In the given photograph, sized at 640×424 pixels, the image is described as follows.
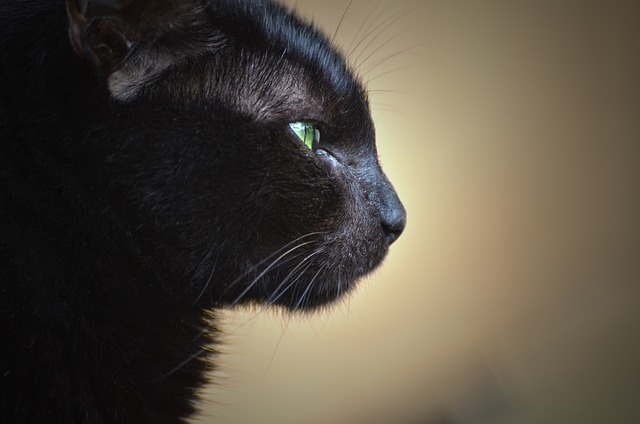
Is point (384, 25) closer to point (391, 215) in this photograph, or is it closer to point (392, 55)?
point (392, 55)

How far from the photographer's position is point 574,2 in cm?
81

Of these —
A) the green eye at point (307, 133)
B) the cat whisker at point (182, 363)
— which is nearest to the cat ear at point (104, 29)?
the green eye at point (307, 133)

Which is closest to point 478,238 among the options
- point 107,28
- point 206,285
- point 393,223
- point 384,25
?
point 393,223

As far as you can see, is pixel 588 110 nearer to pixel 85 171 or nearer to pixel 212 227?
pixel 212 227

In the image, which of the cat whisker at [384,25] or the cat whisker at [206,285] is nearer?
the cat whisker at [206,285]

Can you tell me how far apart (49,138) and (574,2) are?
2.29ft

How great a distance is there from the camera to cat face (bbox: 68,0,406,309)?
0.55 m

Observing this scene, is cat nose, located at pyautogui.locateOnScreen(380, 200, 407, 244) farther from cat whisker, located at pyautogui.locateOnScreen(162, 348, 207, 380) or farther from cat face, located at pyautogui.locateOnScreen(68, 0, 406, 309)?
cat whisker, located at pyautogui.locateOnScreen(162, 348, 207, 380)

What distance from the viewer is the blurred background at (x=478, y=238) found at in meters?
0.83

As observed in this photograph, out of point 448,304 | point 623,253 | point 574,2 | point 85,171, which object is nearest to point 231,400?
point 448,304

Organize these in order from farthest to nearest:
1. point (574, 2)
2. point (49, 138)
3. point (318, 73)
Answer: point (574, 2), point (318, 73), point (49, 138)

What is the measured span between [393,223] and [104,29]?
372 millimetres

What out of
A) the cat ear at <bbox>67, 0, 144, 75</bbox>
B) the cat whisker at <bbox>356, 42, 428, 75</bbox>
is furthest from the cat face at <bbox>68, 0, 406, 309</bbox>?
the cat whisker at <bbox>356, 42, 428, 75</bbox>

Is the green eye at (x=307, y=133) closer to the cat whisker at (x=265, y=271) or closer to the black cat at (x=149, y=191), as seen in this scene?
the black cat at (x=149, y=191)
